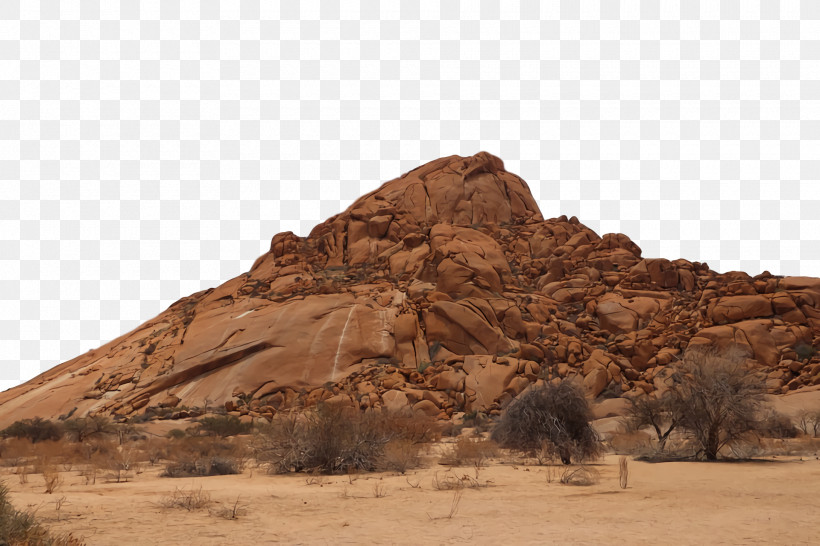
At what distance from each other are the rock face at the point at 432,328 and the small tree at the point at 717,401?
50.8 ft

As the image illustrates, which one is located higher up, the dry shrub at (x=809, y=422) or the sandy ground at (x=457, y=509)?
the dry shrub at (x=809, y=422)

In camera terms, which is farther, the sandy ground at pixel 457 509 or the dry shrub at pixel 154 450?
the dry shrub at pixel 154 450

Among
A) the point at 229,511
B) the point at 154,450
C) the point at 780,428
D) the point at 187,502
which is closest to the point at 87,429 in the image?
the point at 154,450

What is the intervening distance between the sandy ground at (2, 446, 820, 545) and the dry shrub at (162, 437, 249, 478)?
76 cm

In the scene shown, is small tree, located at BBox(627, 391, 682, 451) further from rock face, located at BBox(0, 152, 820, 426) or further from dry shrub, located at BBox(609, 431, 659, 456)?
rock face, located at BBox(0, 152, 820, 426)

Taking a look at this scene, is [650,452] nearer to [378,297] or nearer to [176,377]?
[378,297]

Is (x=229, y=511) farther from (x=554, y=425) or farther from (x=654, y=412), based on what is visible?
(x=654, y=412)

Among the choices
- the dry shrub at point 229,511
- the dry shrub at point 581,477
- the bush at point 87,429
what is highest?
the bush at point 87,429

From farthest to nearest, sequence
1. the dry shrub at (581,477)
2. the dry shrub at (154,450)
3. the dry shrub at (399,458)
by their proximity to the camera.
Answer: the dry shrub at (154,450)
the dry shrub at (399,458)
the dry shrub at (581,477)

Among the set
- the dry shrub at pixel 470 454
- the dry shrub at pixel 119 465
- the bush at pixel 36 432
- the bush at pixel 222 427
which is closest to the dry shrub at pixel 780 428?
the dry shrub at pixel 470 454

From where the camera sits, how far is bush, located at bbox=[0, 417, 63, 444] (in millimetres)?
25938

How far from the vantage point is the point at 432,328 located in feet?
130

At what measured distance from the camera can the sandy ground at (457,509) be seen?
8789mm

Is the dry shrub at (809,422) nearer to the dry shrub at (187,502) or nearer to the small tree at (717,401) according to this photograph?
the small tree at (717,401)
